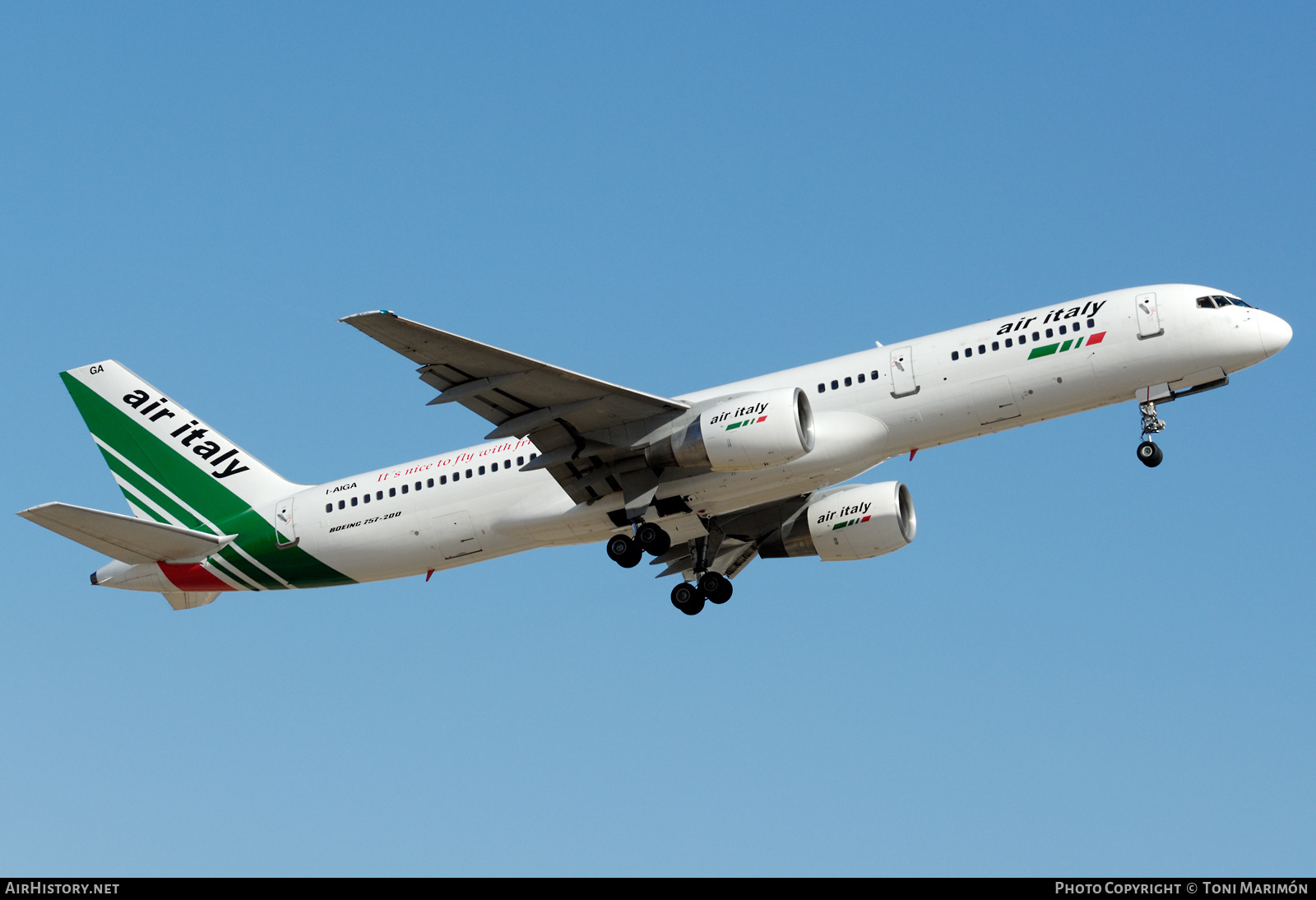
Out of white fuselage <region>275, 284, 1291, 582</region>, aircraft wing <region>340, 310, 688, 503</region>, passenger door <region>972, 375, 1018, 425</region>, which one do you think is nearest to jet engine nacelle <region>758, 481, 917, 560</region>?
white fuselage <region>275, 284, 1291, 582</region>

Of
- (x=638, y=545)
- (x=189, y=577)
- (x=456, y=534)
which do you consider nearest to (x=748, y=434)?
(x=638, y=545)

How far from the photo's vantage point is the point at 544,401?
103ft

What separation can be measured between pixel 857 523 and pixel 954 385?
20.7 ft

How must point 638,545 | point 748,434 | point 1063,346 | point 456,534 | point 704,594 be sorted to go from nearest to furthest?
point 748,434 < point 1063,346 < point 638,545 < point 456,534 < point 704,594

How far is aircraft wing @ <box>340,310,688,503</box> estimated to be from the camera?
2920 centimetres

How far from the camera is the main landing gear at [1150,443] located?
1224 inches

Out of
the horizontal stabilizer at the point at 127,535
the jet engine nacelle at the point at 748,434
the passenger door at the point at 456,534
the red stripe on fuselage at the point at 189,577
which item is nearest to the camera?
the jet engine nacelle at the point at 748,434

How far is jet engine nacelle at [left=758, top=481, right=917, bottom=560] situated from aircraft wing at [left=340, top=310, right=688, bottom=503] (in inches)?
243

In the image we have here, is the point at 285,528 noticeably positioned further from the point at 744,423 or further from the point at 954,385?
the point at 954,385

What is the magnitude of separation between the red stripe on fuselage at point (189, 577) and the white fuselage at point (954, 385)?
7378 millimetres

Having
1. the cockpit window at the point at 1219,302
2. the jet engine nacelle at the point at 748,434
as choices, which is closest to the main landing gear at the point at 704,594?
the jet engine nacelle at the point at 748,434

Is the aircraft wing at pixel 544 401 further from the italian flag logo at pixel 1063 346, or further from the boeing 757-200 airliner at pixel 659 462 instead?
the italian flag logo at pixel 1063 346

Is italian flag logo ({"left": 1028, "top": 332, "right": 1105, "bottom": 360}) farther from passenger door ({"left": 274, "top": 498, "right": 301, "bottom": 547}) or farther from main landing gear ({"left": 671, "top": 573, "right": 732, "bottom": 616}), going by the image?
passenger door ({"left": 274, "top": 498, "right": 301, "bottom": 547})

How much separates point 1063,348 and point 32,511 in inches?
879
